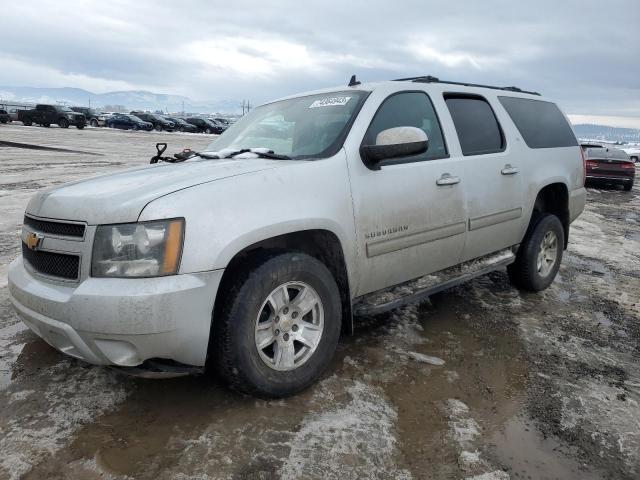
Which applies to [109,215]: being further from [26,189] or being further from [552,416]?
[26,189]

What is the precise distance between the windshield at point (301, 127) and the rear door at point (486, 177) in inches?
38.5

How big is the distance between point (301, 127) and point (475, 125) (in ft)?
4.91

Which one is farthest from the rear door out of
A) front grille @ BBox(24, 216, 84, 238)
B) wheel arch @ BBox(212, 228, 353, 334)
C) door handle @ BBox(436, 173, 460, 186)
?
front grille @ BBox(24, 216, 84, 238)

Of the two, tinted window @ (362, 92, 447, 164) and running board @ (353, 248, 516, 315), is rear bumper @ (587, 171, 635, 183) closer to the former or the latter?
running board @ (353, 248, 516, 315)

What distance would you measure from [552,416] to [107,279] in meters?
2.39

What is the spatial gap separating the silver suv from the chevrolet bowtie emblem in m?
0.01

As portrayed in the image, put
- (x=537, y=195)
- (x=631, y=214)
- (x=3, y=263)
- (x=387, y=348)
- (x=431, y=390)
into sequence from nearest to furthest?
1. (x=431, y=390)
2. (x=387, y=348)
3. (x=537, y=195)
4. (x=3, y=263)
5. (x=631, y=214)

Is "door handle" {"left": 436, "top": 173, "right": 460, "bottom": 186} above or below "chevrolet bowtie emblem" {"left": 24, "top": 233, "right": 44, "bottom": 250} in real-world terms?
above

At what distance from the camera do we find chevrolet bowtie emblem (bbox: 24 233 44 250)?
2.50 m

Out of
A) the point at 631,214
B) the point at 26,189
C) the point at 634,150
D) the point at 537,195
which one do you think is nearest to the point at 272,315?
the point at 537,195

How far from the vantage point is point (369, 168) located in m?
2.99

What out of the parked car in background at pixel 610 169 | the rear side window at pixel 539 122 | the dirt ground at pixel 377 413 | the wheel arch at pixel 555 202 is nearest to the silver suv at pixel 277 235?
the dirt ground at pixel 377 413

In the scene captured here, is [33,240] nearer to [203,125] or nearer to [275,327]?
[275,327]

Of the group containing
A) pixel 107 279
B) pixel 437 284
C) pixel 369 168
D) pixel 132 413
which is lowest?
pixel 132 413
